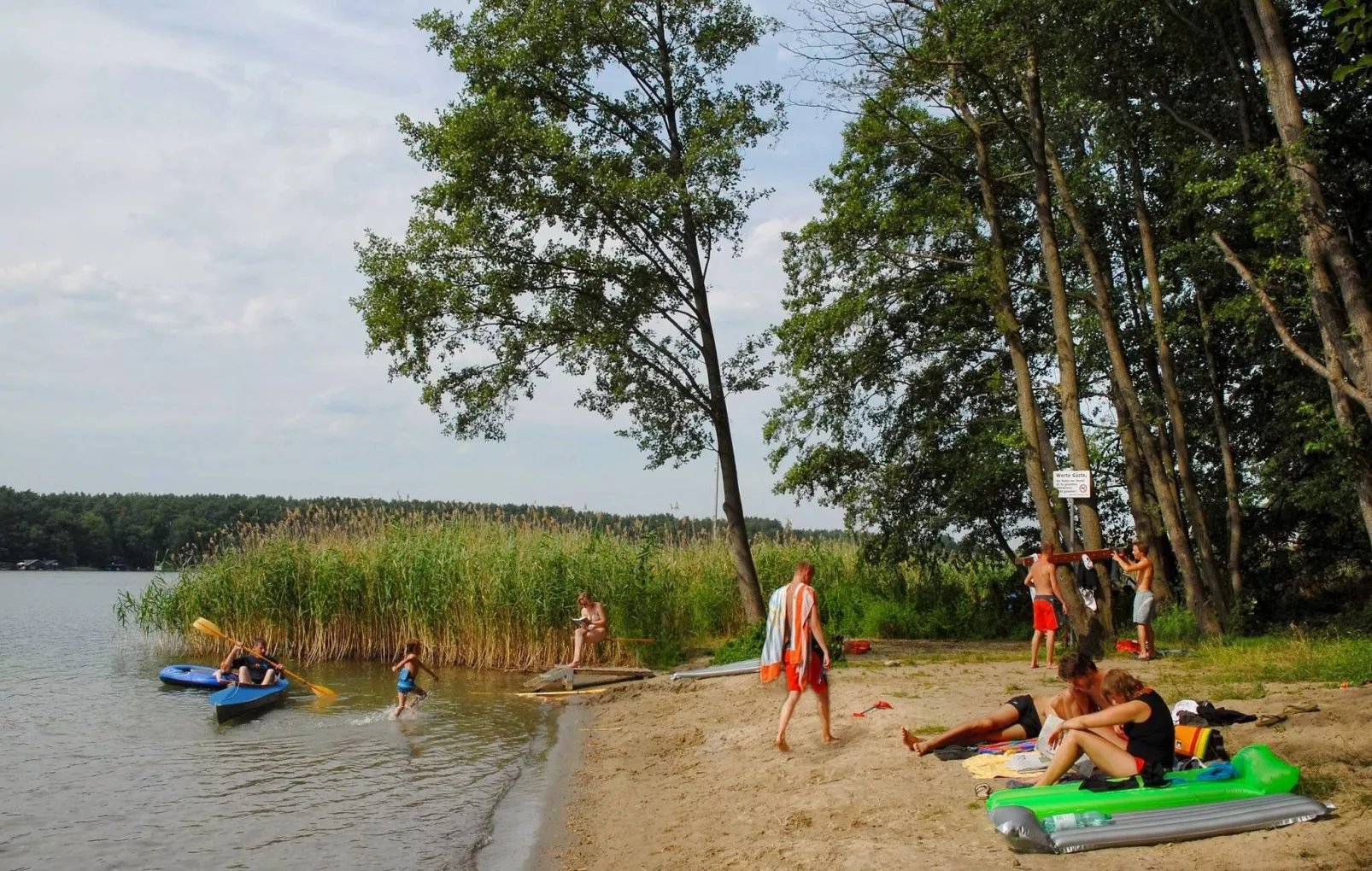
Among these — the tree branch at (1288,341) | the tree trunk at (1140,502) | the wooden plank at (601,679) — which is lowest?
the wooden plank at (601,679)

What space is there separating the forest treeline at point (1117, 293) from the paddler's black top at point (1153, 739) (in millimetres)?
7825

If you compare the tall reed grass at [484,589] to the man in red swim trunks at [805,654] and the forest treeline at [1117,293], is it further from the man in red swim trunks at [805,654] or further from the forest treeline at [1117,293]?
the man in red swim trunks at [805,654]

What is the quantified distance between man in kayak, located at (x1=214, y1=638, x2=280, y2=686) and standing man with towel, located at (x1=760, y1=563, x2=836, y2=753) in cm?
1023

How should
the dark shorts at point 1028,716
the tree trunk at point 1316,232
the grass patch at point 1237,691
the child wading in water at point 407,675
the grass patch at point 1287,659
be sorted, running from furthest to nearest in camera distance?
the child wading in water at point 407,675
the tree trunk at point 1316,232
the grass patch at point 1287,659
the grass patch at point 1237,691
the dark shorts at point 1028,716

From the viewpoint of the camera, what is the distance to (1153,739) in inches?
267

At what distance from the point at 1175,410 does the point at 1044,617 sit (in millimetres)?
7255

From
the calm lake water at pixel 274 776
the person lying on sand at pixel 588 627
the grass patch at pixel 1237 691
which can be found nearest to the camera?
the calm lake water at pixel 274 776

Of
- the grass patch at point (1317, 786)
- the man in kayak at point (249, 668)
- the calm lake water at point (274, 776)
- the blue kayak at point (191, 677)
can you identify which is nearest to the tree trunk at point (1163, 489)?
the calm lake water at point (274, 776)

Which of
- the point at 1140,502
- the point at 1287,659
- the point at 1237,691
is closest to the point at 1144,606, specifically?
the point at 1287,659

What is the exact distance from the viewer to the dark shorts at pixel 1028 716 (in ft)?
28.5

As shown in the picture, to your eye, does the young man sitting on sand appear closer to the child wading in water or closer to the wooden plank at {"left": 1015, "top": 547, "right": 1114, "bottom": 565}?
the wooden plank at {"left": 1015, "top": 547, "right": 1114, "bottom": 565}

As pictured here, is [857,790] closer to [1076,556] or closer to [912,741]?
[912,741]

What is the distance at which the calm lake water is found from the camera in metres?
8.48

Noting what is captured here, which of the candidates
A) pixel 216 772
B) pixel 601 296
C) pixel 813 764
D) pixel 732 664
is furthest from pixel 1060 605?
pixel 216 772
